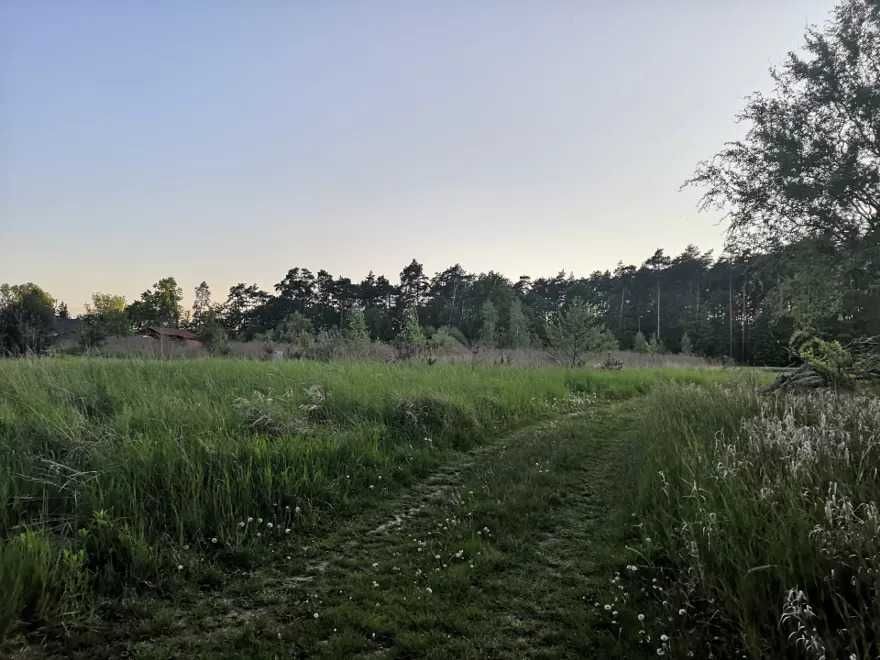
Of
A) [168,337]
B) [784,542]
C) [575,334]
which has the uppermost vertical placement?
[168,337]

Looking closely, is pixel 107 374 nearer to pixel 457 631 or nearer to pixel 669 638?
pixel 457 631

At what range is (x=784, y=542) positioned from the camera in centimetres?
270

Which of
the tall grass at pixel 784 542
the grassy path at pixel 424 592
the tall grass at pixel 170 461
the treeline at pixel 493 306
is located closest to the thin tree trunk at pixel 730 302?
the treeline at pixel 493 306

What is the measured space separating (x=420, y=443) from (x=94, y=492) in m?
4.13

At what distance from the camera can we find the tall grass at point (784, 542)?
2215 millimetres

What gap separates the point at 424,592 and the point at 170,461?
2889 millimetres

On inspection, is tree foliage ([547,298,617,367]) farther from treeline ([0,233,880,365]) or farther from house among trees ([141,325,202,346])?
house among trees ([141,325,202,346])

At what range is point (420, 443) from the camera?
6980mm

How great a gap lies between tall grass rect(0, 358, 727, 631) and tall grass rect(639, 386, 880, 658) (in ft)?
10.2

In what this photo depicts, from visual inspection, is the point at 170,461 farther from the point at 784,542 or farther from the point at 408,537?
the point at 784,542

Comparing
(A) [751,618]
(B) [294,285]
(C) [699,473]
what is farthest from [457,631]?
(B) [294,285]

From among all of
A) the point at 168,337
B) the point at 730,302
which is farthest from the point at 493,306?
the point at 168,337

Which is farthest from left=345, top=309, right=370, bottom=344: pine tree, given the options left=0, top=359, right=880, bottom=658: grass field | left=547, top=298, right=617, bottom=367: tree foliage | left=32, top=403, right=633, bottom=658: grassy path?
left=32, top=403, right=633, bottom=658: grassy path

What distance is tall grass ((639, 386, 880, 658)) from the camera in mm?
2215
